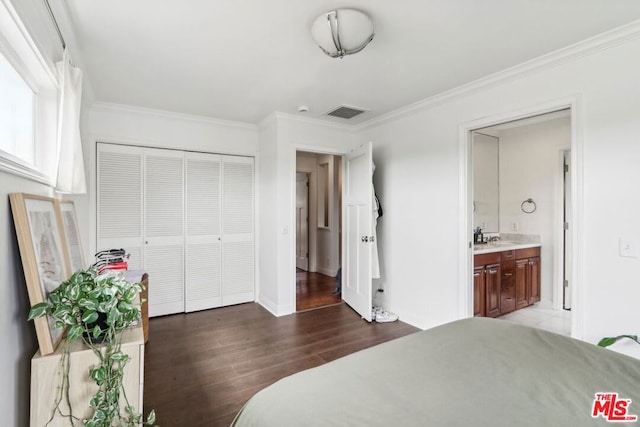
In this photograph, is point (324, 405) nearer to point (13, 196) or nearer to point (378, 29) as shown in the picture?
point (13, 196)

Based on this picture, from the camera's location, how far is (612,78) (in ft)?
6.75

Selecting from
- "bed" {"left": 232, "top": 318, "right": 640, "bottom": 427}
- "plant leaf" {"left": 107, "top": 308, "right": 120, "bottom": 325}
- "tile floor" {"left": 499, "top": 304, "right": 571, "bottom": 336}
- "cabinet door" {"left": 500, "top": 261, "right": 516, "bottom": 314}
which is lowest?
"tile floor" {"left": 499, "top": 304, "right": 571, "bottom": 336}

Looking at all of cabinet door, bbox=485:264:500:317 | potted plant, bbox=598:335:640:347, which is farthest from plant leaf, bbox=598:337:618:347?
cabinet door, bbox=485:264:500:317

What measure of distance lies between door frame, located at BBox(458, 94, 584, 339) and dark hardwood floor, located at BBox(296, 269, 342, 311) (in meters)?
1.88

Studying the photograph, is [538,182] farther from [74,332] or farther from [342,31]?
[74,332]

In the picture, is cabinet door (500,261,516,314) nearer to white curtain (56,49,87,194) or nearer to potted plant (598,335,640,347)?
potted plant (598,335,640,347)

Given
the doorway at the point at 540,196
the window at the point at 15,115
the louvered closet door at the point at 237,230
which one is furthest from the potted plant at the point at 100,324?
the doorway at the point at 540,196

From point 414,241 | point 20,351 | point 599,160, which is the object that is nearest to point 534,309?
point 414,241

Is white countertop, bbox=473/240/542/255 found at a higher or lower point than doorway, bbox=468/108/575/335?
lower

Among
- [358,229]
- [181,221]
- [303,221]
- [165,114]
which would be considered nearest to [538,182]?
[358,229]

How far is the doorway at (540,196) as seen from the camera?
3.94 m

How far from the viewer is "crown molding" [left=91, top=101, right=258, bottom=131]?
3.40 meters

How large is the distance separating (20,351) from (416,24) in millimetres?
2560

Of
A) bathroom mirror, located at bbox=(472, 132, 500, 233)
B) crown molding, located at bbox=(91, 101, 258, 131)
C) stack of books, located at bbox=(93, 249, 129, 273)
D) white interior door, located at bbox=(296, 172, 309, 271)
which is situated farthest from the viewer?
white interior door, located at bbox=(296, 172, 309, 271)
